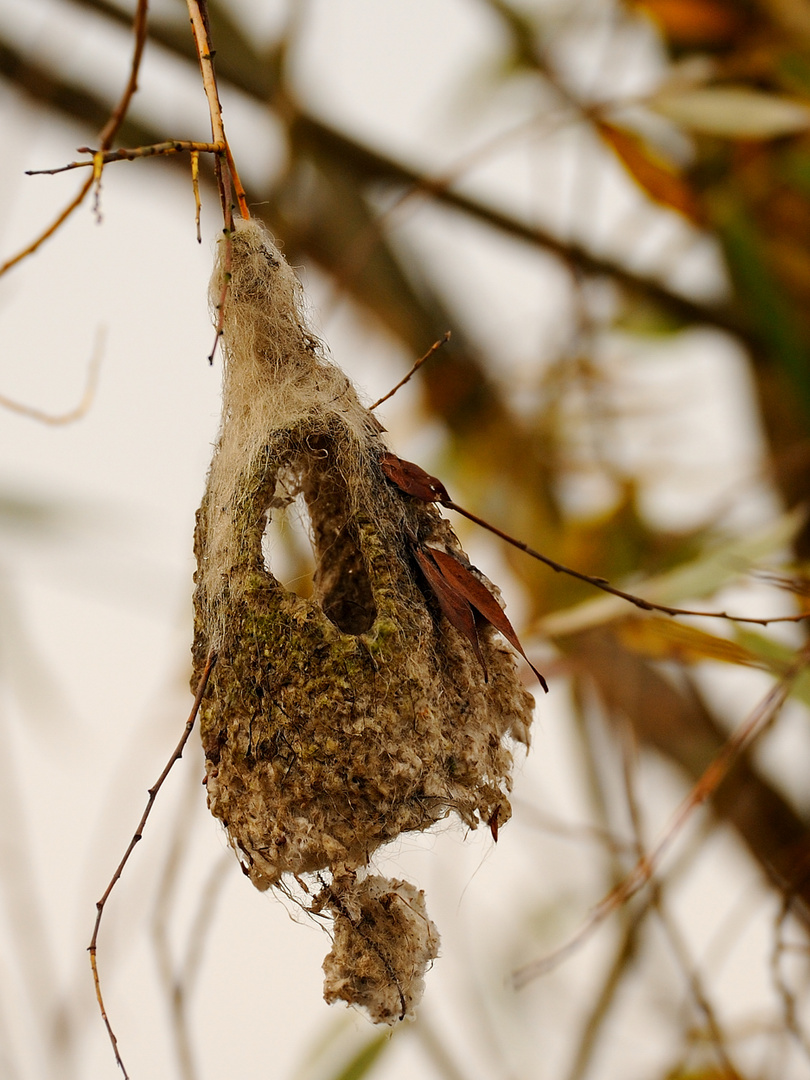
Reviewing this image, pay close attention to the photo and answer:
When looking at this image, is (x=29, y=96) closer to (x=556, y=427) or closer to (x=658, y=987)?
(x=556, y=427)

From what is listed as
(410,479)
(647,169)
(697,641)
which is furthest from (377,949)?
(647,169)

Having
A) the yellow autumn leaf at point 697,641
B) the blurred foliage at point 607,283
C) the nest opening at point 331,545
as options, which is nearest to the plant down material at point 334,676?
the nest opening at point 331,545

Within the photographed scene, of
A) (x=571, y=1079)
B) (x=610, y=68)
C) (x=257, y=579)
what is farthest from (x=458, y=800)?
(x=610, y=68)

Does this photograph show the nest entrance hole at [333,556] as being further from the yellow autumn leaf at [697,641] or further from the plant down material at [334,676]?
the yellow autumn leaf at [697,641]

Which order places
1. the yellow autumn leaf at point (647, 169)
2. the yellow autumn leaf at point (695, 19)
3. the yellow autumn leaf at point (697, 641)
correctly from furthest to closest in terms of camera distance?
the yellow autumn leaf at point (695, 19) → the yellow autumn leaf at point (647, 169) → the yellow autumn leaf at point (697, 641)

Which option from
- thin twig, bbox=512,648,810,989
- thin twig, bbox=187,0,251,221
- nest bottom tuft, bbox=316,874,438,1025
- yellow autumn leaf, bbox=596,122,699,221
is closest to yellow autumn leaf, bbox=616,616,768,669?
thin twig, bbox=512,648,810,989

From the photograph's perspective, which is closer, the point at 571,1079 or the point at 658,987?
the point at 571,1079

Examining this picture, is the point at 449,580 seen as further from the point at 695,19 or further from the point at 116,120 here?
the point at 695,19

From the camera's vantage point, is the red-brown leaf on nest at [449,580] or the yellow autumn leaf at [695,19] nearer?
the red-brown leaf on nest at [449,580]
